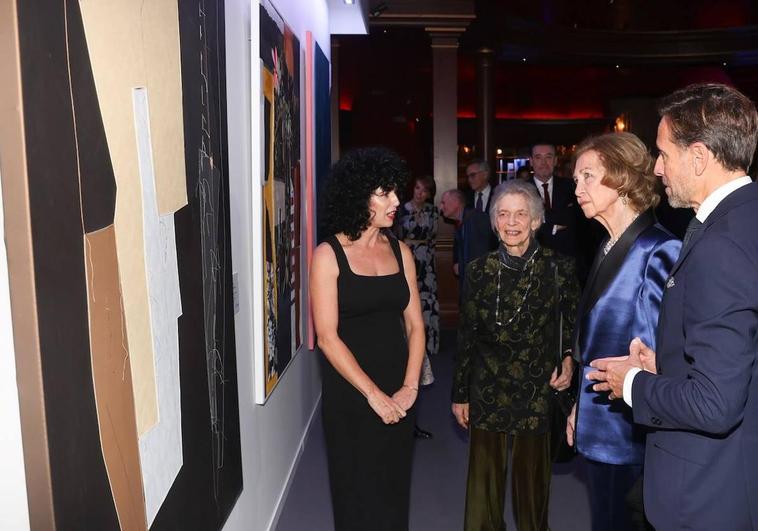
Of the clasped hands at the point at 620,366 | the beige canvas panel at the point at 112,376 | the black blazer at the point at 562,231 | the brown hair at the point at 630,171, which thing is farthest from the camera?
the black blazer at the point at 562,231

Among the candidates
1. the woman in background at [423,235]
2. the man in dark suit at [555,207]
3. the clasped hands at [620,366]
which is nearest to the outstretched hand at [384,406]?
the clasped hands at [620,366]

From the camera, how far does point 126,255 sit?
1.57m

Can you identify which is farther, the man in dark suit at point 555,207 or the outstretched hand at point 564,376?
the man in dark suit at point 555,207

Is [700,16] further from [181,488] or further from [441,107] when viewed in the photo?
[181,488]

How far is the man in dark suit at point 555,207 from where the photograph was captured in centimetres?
606

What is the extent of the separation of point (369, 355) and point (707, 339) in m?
1.65

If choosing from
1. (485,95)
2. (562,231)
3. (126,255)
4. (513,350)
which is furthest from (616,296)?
(485,95)

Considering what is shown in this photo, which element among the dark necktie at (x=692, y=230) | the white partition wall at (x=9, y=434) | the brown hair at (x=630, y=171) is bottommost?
the white partition wall at (x=9, y=434)

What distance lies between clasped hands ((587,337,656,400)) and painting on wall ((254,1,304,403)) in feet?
5.29

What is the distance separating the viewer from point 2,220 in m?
1.18

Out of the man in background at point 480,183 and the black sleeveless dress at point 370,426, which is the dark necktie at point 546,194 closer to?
the man in background at point 480,183

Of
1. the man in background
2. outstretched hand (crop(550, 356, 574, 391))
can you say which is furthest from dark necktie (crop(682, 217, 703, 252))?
the man in background

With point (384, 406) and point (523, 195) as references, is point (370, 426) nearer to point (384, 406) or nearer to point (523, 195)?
point (384, 406)

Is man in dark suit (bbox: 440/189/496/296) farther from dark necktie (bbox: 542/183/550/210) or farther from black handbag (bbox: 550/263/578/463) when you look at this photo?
black handbag (bbox: 550/263/578/463)
